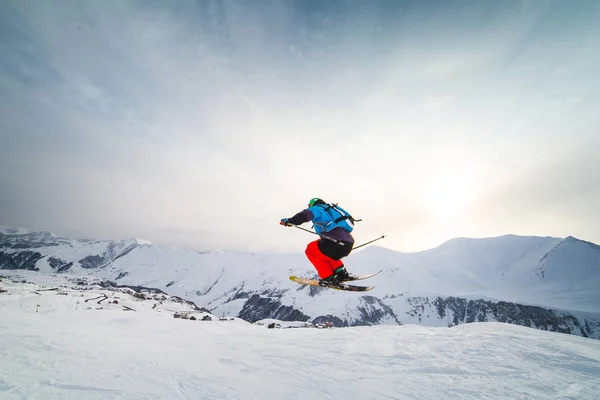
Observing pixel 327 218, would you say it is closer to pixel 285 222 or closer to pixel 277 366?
pixel 285 222

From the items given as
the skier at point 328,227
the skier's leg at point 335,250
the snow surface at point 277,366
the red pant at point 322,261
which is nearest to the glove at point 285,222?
the skier at point 328,227

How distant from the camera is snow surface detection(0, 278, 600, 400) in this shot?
4.49m

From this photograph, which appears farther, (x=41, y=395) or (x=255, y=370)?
(x=255, y=370)

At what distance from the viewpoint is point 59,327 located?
24.6 ft

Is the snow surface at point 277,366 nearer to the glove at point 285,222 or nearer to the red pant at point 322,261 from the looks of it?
the red pant at point 322,261

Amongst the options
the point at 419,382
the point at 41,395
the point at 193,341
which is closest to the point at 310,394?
the point at 419,382

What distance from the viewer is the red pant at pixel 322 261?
1003cm

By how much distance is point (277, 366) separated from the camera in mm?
5926

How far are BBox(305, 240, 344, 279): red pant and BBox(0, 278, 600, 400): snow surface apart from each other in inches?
91.1

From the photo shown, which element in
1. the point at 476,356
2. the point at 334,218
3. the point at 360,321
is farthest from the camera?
the point at 360,321

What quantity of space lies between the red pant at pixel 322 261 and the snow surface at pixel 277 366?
2.31 m

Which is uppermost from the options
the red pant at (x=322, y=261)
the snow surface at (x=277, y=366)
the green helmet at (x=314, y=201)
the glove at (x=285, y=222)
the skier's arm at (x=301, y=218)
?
the green helmet at (x=314, y=201)

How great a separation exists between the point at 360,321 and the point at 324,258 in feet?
689

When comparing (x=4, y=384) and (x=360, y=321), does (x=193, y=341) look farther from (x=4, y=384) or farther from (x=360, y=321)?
(x=360, y=321)
